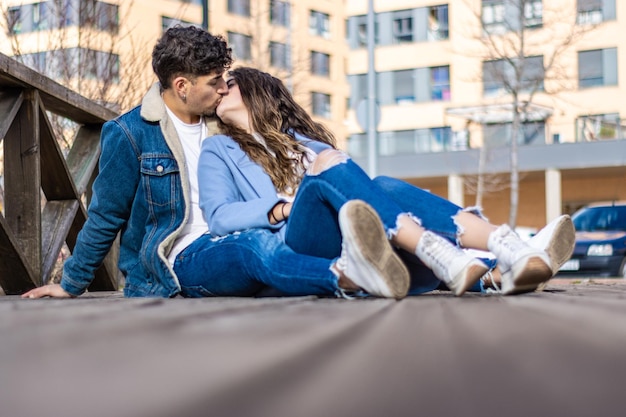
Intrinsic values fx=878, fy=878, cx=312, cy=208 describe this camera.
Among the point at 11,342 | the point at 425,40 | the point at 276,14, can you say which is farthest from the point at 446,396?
the point at 425,40

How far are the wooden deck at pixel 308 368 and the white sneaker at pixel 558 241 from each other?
1.35 metres

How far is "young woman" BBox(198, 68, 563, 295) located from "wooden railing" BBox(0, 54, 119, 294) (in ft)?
3.03

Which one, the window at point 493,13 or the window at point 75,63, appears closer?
the window at point 75,63

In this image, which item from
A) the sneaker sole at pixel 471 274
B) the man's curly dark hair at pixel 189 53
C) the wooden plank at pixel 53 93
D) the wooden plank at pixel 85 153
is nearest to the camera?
the sneaker sole at pixel 471 274

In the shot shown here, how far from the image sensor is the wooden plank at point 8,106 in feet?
11.9

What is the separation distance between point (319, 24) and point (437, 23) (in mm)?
7916

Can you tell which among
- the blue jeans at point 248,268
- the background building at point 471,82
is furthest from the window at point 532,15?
the blue jeans at point 248,268

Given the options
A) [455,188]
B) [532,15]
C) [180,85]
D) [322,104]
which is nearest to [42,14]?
[180,85]

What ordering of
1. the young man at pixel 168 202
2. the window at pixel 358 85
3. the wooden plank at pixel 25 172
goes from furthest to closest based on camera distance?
the window at pixel 358 85
the wooden plank at pixel 25 172
the young man at pixel 168 202

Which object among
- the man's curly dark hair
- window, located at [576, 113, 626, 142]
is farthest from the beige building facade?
the man's curly dark hair

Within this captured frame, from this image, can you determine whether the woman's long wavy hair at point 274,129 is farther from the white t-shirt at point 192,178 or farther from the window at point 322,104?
the window at point 322,104

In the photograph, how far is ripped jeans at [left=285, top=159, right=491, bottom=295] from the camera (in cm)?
273

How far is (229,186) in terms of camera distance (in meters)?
3.18

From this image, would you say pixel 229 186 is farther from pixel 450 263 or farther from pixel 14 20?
pixel 14 20
